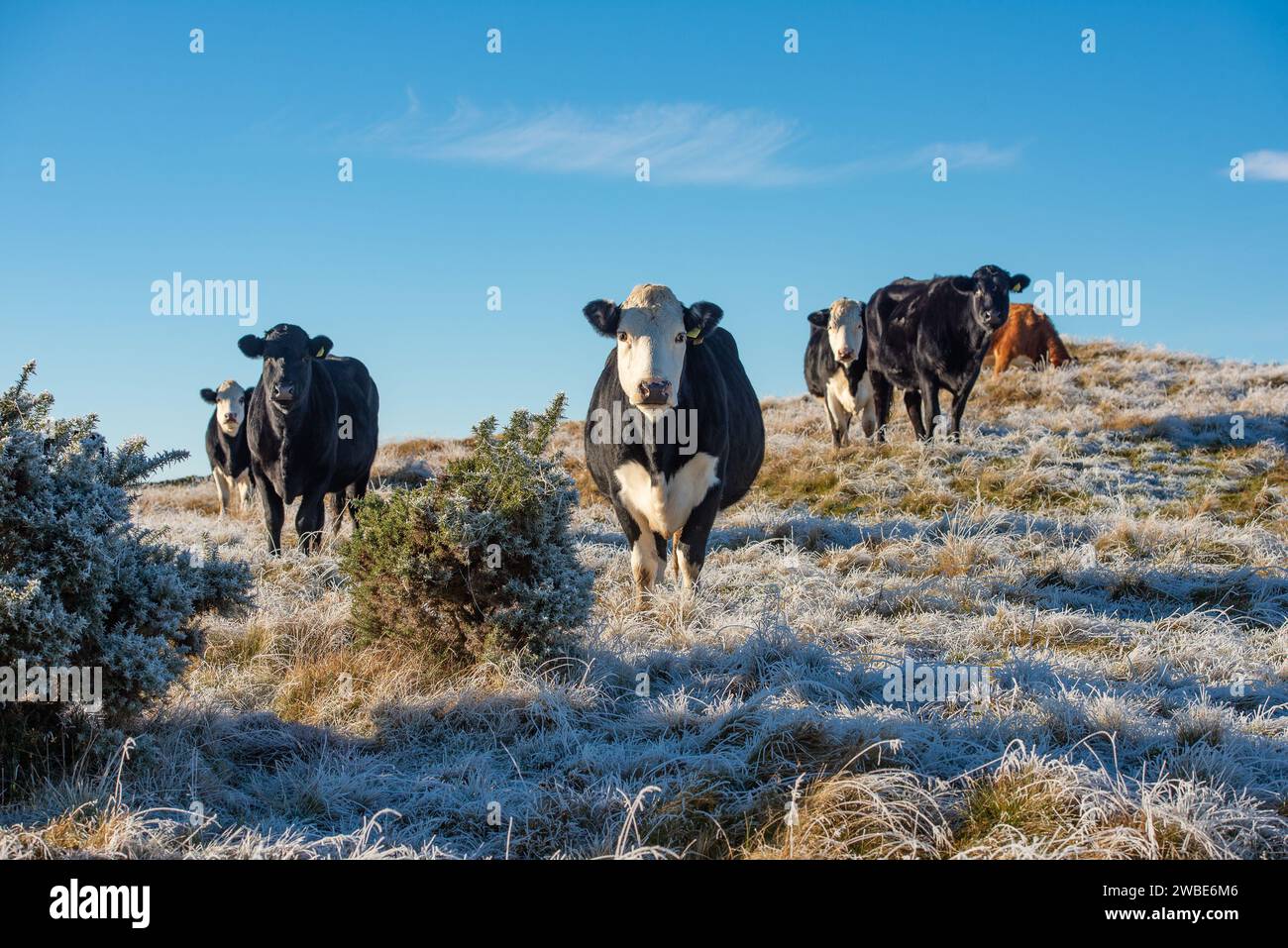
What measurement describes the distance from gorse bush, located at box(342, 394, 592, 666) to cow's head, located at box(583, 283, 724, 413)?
1.12 m

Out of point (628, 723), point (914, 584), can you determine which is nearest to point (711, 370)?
point (914, 584)

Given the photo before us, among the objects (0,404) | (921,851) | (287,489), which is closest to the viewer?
(921,851)

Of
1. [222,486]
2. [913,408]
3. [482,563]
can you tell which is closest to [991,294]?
[913,408]

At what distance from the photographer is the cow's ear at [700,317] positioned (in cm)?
766

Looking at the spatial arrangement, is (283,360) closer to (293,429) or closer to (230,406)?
(293,429)

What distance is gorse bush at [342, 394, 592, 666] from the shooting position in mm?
5785

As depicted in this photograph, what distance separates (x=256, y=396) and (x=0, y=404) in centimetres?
698

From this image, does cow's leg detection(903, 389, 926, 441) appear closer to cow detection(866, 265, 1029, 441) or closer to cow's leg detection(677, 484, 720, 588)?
cow detection(866, 265, 1029, 441)

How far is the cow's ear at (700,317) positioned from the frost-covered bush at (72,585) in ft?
13.1

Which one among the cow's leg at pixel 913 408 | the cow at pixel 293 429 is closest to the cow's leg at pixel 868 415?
the cow's leg at pixel 913 408

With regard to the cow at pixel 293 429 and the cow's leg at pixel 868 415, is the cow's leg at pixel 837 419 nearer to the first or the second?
the cow's leg at pixel 868 415

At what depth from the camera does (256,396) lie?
452 inches

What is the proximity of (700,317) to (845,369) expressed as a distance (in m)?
10.5
